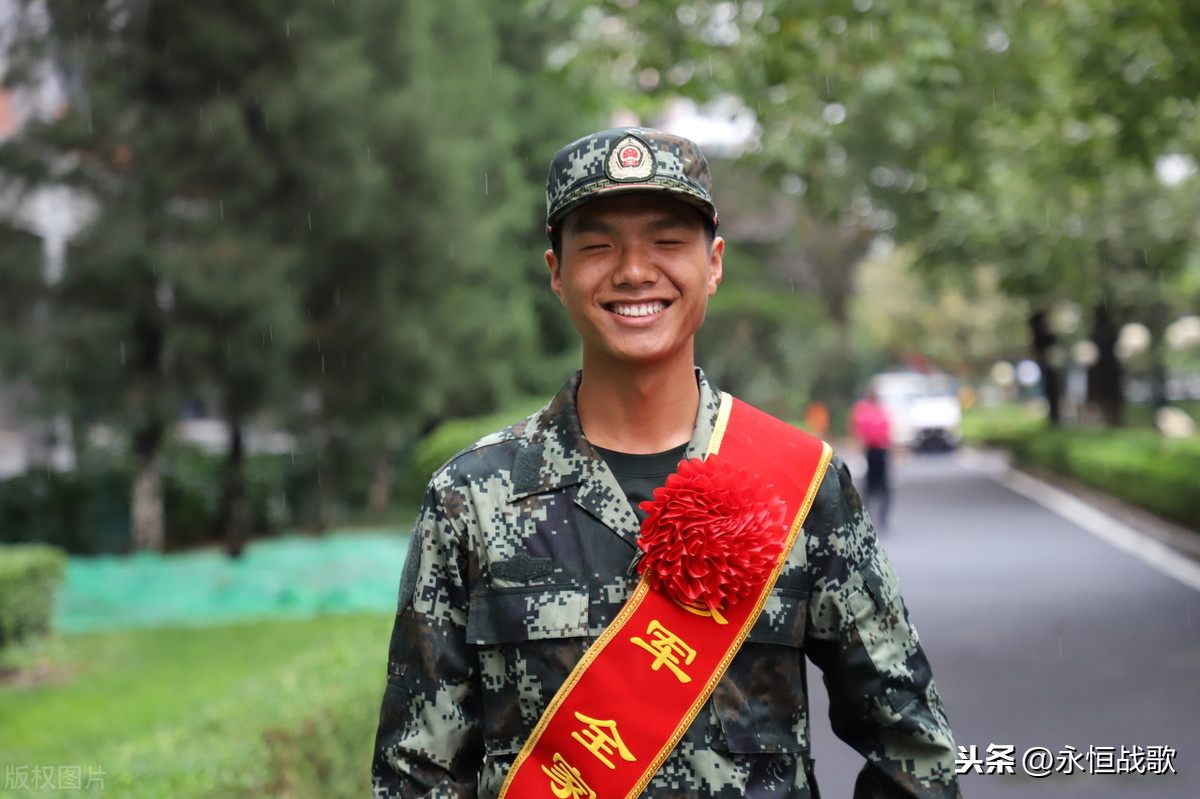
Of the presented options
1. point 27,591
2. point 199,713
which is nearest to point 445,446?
point 27,591

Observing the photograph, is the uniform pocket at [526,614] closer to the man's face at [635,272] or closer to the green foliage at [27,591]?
the man's face at [635,272]

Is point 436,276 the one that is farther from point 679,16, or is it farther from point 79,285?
point 679,16

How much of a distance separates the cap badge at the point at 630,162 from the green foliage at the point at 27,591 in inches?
298

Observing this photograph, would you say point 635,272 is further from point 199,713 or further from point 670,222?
point 199,713

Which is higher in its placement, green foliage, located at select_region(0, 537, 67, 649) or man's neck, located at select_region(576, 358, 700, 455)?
man's neck, located at select_region(576, 358, 700, 455)

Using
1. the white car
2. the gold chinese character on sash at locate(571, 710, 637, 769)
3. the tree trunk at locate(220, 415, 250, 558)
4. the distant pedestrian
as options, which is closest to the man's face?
the gold chinese character on sash at locate(571, 710, 637, 769)

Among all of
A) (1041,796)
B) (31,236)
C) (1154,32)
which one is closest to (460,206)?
(31,236)

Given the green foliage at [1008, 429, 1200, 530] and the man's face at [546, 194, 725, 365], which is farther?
the green foliage at [1008, 429, 1200, 530]

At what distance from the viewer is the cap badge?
196 cm

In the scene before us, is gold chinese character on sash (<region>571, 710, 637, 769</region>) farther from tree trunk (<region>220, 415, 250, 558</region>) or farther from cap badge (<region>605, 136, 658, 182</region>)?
tree trunk (<region>220, 415, 250, 558</region>)

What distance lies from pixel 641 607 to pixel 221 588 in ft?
34.1

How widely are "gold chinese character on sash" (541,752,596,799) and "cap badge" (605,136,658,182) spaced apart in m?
0.90

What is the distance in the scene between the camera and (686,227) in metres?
2.05

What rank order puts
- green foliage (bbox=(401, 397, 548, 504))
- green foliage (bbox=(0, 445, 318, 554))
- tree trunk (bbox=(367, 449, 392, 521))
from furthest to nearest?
tree trunk (bbox=(367, 449, 392, 521)) < green foliage (bbox=(0, 445, 318, 554)) < green foliage (bbox=(401, 397, 548, 504))
